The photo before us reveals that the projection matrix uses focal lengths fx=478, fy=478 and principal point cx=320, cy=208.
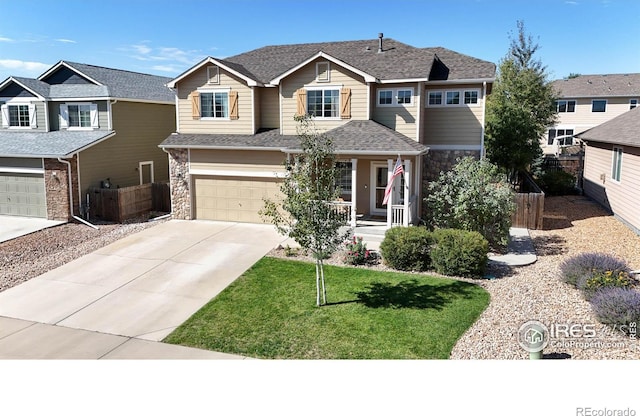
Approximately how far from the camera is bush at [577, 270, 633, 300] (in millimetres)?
10281

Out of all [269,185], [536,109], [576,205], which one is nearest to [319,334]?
[269,185]

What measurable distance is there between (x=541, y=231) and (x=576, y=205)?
571 centimetres

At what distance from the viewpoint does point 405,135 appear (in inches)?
714

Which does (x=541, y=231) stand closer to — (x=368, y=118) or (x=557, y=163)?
(x=368, y=118)

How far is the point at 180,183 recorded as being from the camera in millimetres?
19938

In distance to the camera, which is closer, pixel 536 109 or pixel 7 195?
pixel 7 195

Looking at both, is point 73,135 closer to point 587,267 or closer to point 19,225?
point 19,225

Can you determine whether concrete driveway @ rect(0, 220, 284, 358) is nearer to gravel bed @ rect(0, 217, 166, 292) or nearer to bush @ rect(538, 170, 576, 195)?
gravel bed @ rect(0, 217, 166, 292)

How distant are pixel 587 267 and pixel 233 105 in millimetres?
13945

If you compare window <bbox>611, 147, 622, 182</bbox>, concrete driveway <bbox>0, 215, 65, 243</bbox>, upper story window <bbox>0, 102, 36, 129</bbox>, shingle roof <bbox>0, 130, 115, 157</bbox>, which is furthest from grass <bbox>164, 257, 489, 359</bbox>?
upper story window <bbox>0, 102, 36, 129</bbox>

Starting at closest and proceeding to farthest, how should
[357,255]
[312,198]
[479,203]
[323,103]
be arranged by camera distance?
[312,198], [357,255], [479,203], [323,103]

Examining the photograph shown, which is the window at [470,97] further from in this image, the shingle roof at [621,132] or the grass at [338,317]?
the grass at [338,317]

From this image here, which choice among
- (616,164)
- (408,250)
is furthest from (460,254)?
(616,164)
